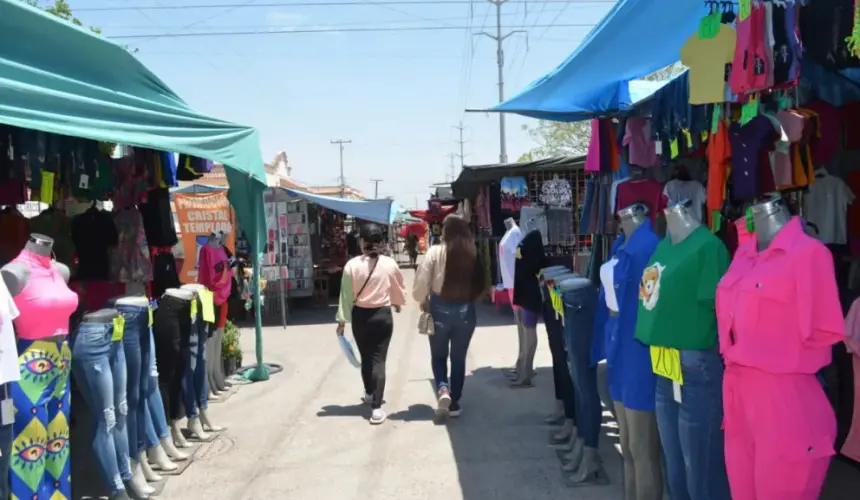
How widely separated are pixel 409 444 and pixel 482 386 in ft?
6.30

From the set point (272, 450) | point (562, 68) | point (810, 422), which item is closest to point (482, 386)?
point (272, 450)

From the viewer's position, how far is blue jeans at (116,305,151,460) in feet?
14.0

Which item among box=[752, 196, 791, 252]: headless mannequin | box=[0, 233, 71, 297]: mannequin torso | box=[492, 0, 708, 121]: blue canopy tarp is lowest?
box=[0, 233, 71, 297]: mannequin torso

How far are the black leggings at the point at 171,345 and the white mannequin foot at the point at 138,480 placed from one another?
0.69 m

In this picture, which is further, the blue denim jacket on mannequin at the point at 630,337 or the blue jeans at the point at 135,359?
the blue jeans at the point at 135,359

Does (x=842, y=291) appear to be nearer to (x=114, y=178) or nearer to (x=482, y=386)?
(x=482, y=386)

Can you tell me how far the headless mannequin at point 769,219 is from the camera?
2.60 meters

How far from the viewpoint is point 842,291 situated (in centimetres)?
424

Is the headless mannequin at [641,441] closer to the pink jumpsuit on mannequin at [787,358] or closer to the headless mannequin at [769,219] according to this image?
the pink jumpsuit on mannequin at [787,358]

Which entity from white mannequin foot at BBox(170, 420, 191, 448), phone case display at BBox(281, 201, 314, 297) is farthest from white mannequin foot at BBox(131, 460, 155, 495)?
phone case display at BBox(281, 201, 314, 297)

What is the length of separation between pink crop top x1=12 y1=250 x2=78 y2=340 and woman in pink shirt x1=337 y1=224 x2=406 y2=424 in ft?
8.51

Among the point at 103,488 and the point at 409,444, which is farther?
the point at 409,444

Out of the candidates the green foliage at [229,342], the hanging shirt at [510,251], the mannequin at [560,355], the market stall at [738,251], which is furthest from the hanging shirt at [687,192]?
the green foliage at [229,342]

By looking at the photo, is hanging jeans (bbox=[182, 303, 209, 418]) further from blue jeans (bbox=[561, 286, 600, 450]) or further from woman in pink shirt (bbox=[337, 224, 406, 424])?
blue jeans (bbox=[561, 286, 600, 450])
